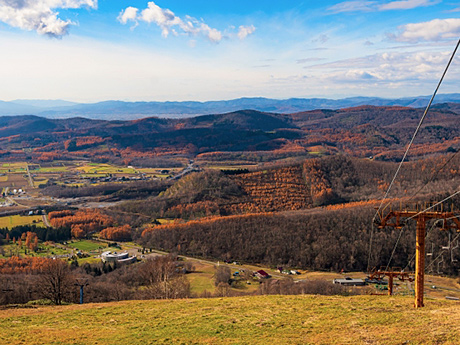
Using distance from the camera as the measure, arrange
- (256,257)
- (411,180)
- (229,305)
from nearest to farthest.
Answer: (229,305) → (256,257) → (411,180)

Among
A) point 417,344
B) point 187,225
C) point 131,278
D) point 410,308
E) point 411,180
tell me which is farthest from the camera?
point 411,180

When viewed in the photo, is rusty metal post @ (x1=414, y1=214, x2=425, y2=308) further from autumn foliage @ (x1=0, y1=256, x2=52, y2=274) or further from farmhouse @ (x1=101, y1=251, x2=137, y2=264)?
farmhouse @ (x1=101, y1=251, x2=137, y2=264)

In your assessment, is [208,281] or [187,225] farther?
[187,225]

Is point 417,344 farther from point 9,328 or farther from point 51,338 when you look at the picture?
point 9,328

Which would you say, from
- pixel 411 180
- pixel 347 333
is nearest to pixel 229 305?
pixel 347 333

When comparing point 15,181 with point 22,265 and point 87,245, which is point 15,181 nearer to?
point 87,245
